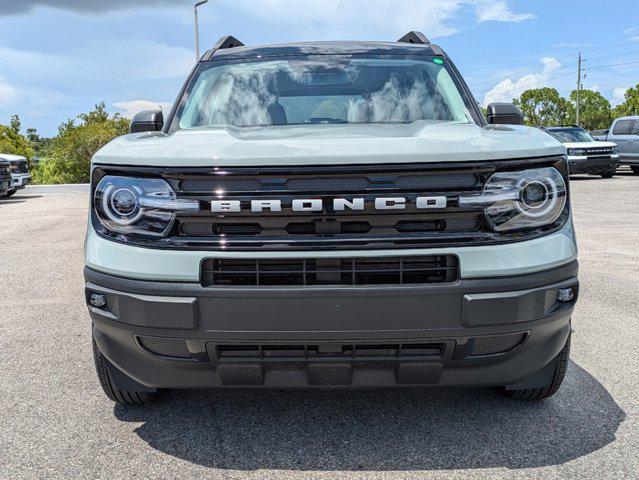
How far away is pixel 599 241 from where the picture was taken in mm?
8539

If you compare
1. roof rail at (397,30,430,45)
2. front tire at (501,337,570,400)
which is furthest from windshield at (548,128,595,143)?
front tire at (501,337,570,400)

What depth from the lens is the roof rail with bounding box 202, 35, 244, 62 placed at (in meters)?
4.02

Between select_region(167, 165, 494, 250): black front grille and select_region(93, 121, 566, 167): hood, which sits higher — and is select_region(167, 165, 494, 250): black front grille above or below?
below

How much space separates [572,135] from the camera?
2069cm

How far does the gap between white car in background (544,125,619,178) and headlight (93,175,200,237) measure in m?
19.2

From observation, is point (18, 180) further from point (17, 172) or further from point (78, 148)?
point (78, 148)

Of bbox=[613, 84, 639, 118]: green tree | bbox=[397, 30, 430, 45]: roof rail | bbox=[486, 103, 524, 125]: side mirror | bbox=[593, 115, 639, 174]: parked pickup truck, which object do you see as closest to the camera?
bbox=[486, 103, 524, 125]: side mirror

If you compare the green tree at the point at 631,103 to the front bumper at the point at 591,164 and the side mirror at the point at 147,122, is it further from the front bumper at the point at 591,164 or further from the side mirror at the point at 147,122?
the side mirror at the point at 147,122

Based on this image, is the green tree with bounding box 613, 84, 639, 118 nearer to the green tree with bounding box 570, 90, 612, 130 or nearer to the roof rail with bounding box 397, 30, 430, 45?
the green tree with bounding box 570, 90, 612, 130

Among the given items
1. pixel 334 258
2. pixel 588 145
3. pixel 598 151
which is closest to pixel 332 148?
pixel 334 258

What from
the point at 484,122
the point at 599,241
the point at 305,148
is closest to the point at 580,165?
the point at 599,241

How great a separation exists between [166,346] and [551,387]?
5.74 feet

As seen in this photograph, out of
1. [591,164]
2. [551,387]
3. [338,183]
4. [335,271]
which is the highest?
[338,183]

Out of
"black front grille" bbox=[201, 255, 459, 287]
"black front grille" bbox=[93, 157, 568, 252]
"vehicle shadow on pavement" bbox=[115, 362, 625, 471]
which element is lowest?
"vehicle shadow on pavement" bbox=[115, 362, 625, 471]
